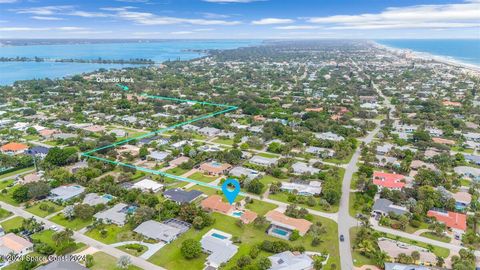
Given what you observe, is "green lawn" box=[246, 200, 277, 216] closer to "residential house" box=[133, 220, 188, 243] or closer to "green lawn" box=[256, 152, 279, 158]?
"residential house" box=[133, 220, 188, 243]

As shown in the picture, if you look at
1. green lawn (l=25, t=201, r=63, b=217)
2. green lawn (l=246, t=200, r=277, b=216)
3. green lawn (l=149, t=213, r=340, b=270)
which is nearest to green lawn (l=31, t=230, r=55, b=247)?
green lawn (l=25, t=201, r=63, b=217)

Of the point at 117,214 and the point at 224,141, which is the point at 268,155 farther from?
the point at 117,214

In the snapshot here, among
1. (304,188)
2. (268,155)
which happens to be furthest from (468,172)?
(268,155)

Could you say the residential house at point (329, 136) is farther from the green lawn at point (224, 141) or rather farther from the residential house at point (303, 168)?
the green lawn at point (224, 141)

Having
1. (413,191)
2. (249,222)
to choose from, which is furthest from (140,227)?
(413,191)

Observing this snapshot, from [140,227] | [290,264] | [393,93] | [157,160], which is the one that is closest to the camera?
[290,264]

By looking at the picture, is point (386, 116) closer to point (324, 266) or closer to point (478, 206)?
point (478, 206)

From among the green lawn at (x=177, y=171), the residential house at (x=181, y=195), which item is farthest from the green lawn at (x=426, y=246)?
the green lawn at (x=177, y=171)
